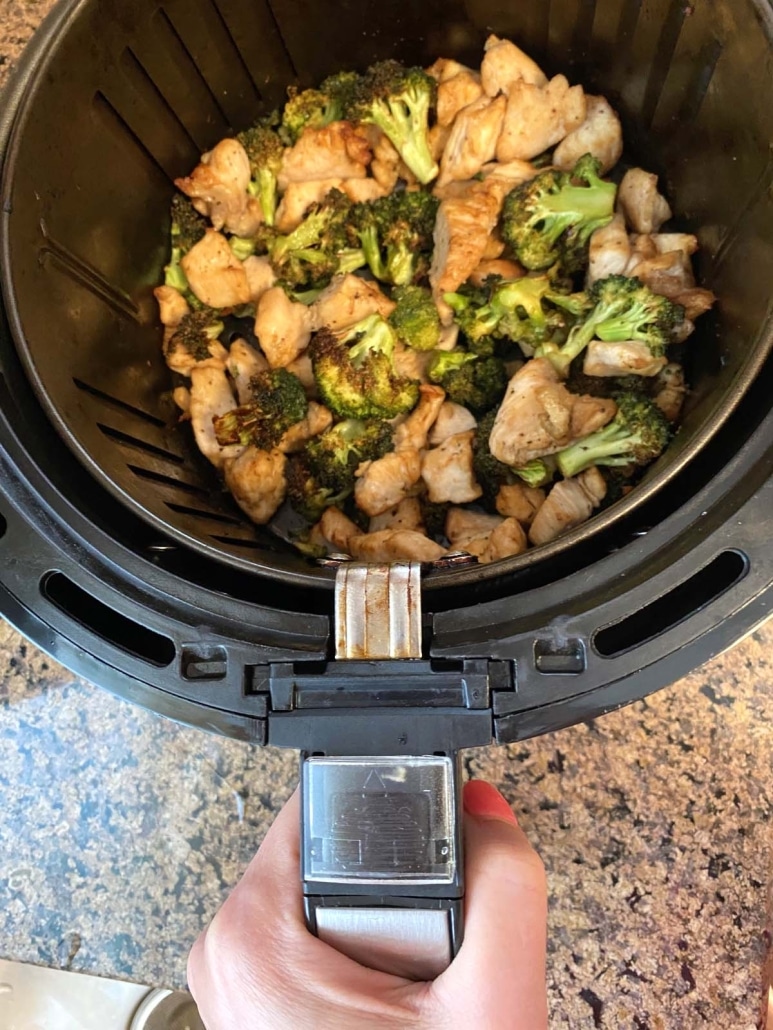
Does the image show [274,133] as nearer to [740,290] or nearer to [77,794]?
[740,290]

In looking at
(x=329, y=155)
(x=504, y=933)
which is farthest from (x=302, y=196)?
(x=504, y=933)

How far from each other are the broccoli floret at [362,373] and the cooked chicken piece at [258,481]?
4.2 inches

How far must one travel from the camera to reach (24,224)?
779 millimetres

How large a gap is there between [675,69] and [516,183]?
0.73ft

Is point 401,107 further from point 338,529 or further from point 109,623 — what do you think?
point 109,623

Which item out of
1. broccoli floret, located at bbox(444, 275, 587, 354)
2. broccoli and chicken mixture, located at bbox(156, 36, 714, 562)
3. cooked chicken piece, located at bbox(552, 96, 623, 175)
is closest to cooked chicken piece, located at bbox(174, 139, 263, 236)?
broccoli and chicken mixture, located at bbox(156, 36, 714, 562)

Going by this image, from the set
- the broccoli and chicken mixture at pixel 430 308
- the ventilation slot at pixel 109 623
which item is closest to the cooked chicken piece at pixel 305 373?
the broccoli and chicken mixture at pixel 430 308

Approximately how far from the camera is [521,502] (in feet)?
3.04

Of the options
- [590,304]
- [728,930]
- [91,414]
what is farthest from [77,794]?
[590,304]

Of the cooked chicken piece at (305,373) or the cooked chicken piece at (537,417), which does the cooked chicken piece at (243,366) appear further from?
the cooked chicken piece at (537,417)

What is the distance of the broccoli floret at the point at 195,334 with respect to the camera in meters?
1.03

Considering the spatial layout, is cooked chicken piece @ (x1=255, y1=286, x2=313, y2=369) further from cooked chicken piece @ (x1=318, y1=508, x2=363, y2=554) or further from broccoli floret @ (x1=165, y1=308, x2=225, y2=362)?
cooked chicken piece @ (x1=318, y1=508, x2=363, y2=554)

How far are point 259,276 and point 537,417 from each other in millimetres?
456

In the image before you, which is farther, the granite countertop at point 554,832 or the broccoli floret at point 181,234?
the broccoli floret at point 181,234
